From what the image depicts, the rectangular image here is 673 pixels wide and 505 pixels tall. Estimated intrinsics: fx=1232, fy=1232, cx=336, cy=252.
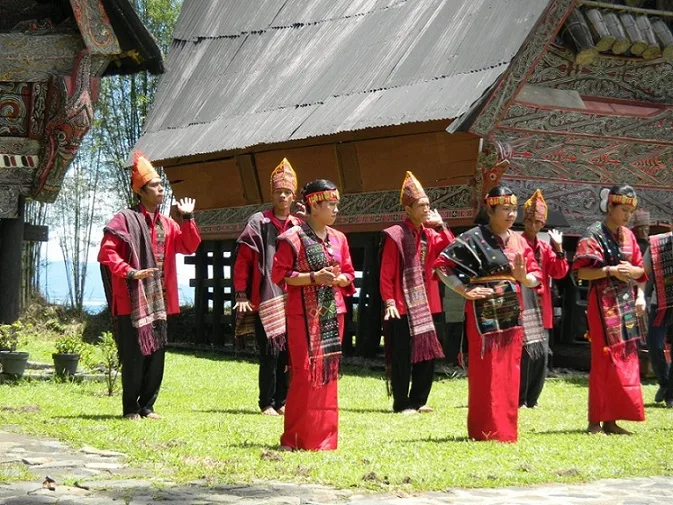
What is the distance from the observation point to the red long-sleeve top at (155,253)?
8.55 m

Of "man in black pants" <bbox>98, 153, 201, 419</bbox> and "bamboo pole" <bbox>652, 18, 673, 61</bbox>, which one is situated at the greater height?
"bamboo pole" <bbox>652, 18, 673, 61</bbox>

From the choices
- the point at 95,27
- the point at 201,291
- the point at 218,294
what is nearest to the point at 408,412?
the point at 95,27

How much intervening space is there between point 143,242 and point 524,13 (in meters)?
6.46

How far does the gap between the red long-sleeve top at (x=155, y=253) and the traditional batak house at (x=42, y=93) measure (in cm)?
333

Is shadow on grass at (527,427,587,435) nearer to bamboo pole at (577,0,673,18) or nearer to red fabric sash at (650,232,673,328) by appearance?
red fabric sash at (650,232,673,328)

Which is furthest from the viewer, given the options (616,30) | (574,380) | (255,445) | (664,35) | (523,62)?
(664,35)

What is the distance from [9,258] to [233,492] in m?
7.12

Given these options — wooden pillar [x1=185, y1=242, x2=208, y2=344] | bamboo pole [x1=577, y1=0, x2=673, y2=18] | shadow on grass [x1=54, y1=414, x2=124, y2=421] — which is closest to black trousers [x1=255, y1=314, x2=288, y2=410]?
shadow on grass [x1=54, y1=414, x2=124, y2=421]

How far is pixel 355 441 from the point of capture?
7551mm

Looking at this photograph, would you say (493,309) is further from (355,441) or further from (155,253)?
(155,253)

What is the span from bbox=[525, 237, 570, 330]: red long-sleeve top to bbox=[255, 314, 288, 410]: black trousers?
2.15m

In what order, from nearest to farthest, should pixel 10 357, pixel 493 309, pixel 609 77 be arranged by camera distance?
pixel 493 309 → pixel 10 357 → pixel 609 77

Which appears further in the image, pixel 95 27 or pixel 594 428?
pixel 95 27

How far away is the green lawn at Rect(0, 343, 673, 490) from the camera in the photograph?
20.3ft
